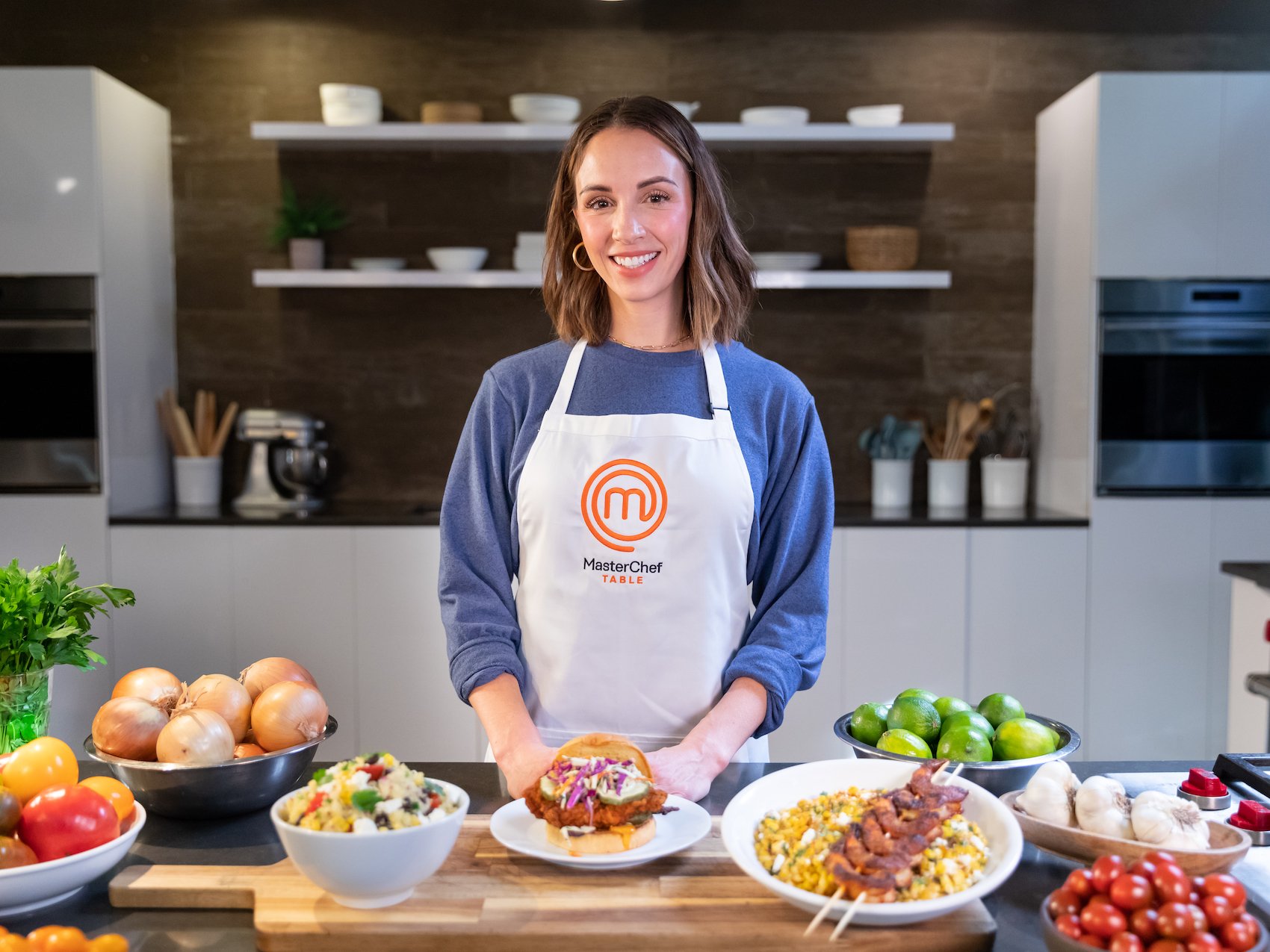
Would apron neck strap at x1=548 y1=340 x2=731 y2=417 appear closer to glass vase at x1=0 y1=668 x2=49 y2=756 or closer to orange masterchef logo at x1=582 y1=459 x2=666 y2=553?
orange masterchef logo at x1=582 y1=459 x2=666 y2=553

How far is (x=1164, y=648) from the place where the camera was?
10.9 ft

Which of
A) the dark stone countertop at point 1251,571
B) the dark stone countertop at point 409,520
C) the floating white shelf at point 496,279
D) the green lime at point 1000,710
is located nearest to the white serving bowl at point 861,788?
the green lime at point 1000,710

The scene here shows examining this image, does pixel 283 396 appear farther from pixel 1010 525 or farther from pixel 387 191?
pixel 1010 525

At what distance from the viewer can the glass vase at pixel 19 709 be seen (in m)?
1.28

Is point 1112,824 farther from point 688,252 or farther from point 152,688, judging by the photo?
point 152,688

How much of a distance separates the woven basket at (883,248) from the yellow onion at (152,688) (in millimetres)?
2728

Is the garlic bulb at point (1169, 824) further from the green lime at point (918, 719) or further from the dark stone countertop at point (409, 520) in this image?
the dark stone countertop at point (409, 520)

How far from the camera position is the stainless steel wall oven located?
3.27 meters

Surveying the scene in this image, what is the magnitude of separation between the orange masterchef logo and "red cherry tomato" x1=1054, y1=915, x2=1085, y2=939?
2.53 feet

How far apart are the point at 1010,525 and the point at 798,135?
1327 mm

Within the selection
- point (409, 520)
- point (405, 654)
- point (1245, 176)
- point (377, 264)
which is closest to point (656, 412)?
point (409, 520)

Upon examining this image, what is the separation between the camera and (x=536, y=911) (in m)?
1.00

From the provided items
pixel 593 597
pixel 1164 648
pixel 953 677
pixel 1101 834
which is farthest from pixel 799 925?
pixel 1164 648

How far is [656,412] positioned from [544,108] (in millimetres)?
2138
